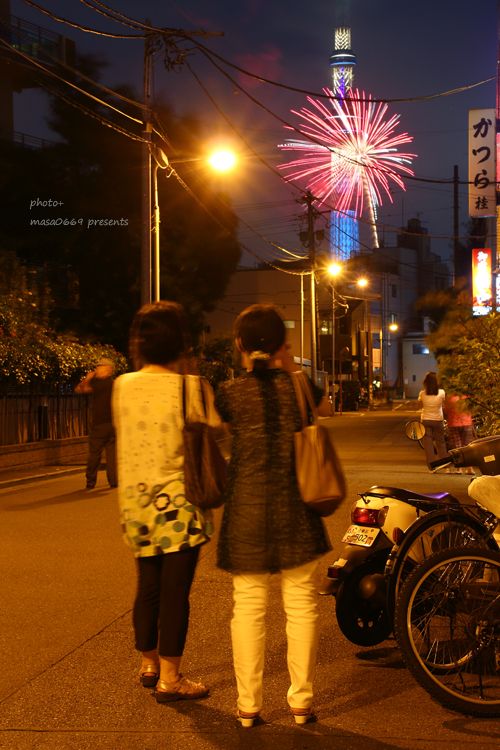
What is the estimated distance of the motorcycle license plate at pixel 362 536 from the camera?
4000 millimetres

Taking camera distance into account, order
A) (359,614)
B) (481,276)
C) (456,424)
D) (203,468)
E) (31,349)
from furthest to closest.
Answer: (481,276) < (31,349) < (456,424) < (359,614) < (203,468)

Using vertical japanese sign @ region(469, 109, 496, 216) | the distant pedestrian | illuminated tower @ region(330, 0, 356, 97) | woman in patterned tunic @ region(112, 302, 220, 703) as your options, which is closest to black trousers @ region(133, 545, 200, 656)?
woman in patterned tunic @ region(112, 302, 220, 703)

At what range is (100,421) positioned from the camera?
11.1 meters

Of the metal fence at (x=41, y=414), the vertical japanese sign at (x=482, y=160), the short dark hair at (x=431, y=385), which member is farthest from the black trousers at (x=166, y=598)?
the vertical japanese sign at (x=482, y=160)

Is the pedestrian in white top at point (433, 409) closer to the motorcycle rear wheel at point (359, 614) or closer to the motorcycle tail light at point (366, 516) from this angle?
the motorcycle rear wheel at point (359, 614)

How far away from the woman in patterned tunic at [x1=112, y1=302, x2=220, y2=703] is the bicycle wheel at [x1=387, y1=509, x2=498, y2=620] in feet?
3.27

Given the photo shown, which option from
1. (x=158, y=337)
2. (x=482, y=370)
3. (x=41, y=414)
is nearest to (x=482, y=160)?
(x=482, y=370)

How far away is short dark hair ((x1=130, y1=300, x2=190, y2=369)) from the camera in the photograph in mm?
3625

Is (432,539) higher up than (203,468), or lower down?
lower down

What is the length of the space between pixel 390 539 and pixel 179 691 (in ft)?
4.53

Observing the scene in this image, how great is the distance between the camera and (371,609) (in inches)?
165

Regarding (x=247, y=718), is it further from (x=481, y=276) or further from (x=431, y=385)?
(x=481, y=276)

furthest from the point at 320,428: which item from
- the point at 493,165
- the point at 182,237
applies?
the point at 182,237

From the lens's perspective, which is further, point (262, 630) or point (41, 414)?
point (41, 414)
